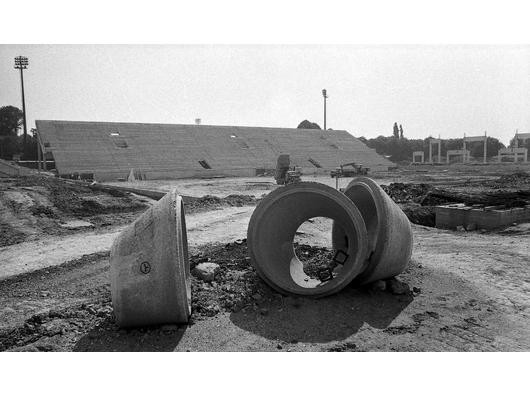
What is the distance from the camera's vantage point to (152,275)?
168 inches

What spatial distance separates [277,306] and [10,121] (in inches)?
1461

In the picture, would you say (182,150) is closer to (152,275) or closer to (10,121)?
(10,121)

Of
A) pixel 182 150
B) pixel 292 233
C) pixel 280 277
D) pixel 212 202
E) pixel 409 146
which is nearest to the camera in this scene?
pixel 280 277

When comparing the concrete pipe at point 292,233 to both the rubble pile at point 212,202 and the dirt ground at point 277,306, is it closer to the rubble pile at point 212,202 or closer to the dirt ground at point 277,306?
the dirt ground at point 277,306

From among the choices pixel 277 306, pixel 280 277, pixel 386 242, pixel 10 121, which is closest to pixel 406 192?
pixel 386 242

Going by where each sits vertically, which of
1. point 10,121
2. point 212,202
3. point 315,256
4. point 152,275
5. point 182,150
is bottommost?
point 315,256

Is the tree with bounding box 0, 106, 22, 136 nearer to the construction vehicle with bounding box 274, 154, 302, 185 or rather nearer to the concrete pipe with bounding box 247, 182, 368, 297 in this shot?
the construction vehicle with bounding box 274, 154, 302, 185

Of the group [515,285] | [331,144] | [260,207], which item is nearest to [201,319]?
[260,207]

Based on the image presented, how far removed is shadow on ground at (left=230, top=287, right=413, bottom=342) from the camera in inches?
177

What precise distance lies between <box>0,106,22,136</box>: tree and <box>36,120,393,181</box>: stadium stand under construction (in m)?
2.34

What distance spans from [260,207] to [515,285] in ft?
11.6

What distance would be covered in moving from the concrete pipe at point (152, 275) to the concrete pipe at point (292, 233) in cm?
149

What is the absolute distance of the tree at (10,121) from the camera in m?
32.8

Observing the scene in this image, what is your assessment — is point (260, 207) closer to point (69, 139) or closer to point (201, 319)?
point (201, 319)
